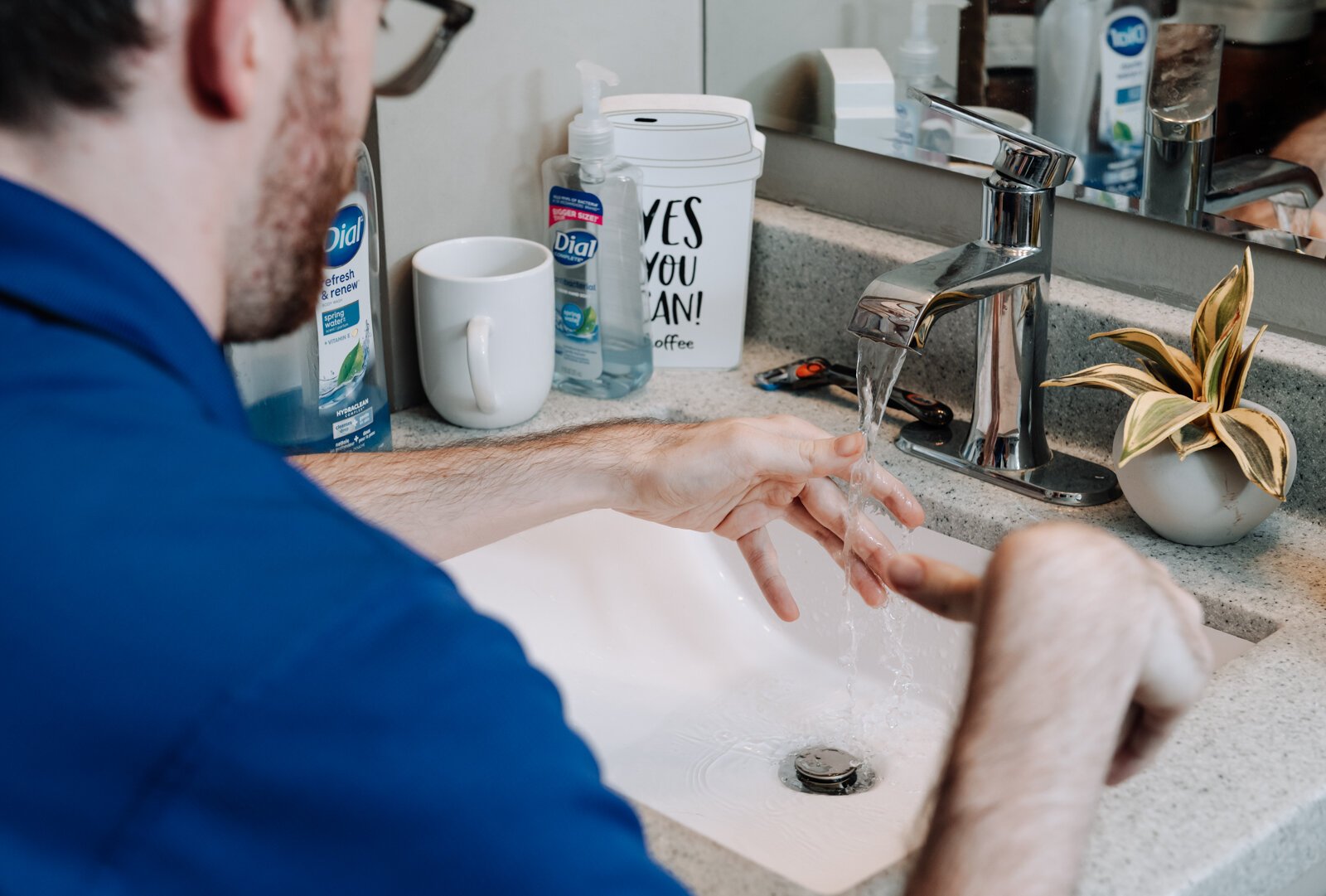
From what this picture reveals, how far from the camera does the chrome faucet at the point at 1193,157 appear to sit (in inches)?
38.8

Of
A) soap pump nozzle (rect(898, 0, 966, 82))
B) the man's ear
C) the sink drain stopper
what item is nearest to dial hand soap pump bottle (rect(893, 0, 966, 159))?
soap pump nozzle (rect(898, 0, 966, 82))

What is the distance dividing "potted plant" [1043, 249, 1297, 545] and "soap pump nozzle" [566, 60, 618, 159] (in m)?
0.40

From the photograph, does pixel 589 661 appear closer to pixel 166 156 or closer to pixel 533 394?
pixel 533 394

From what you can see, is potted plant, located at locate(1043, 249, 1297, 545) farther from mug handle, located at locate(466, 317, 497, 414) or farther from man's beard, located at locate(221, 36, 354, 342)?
man's beard, located at locate(221, 36, 354, 342)

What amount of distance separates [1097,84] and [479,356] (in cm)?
50

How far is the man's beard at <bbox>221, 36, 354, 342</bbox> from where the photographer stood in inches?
17.6

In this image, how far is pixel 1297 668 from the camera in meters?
0.80

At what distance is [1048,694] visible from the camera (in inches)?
19.6

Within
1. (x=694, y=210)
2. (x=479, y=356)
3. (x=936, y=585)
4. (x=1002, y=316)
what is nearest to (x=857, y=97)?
(x=694, y=210)

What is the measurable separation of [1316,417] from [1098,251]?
22 centimetres

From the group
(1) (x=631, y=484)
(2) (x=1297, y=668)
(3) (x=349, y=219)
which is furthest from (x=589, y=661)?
(2) (x=1297, y=668)

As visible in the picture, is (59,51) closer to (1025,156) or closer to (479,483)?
(479,483)

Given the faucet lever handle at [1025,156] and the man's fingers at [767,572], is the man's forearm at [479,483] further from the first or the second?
the faucet lever handle at [1025,156]

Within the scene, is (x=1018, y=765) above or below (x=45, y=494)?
A: below
